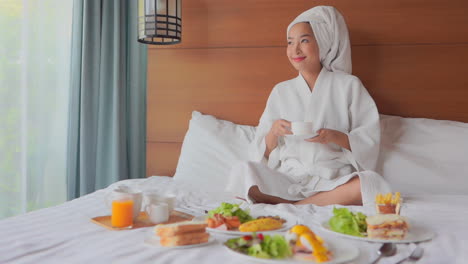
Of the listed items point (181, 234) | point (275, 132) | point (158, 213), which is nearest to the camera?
point (181, 234)

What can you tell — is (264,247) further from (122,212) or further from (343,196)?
(343,196)

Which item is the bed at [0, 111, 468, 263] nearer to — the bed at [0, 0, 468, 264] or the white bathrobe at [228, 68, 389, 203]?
the bed at [0, 0, 468, 264]

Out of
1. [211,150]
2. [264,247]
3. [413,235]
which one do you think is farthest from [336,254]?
[211,150]

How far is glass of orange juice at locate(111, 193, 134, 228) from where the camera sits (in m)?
1.34

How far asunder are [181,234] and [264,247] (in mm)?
228

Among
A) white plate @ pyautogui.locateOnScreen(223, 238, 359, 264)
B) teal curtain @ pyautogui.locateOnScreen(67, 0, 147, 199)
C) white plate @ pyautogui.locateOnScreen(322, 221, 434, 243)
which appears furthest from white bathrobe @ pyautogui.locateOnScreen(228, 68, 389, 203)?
teal curtain @ pyautogui.locateOnScreen(67, 0, 147, 199)

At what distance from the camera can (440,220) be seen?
60.3 inches

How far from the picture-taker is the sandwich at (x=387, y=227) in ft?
3.95

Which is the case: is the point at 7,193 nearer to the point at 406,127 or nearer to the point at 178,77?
the point at 178,77

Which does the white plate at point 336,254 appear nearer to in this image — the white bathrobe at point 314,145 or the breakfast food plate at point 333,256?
the breakfast food plate at point 333,256

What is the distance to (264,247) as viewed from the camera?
1004mm

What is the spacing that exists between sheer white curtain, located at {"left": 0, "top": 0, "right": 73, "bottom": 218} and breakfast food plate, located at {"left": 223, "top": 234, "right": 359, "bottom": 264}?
1.80 m

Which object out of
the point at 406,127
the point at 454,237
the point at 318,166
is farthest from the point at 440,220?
the point at 406,127

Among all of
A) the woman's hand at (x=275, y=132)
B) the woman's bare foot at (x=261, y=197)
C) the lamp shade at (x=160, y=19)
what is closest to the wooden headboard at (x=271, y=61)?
the lamp shade at (x=160, y=19)
